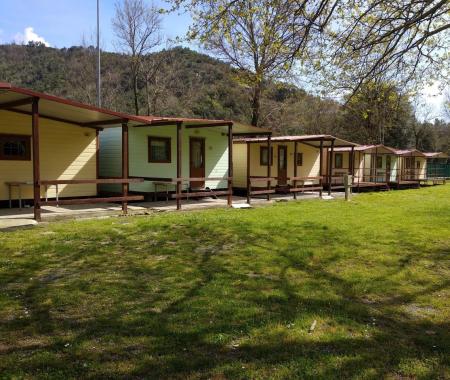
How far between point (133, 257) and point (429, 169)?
39574 mm

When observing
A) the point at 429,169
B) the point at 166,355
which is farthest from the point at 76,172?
the point at 429,169

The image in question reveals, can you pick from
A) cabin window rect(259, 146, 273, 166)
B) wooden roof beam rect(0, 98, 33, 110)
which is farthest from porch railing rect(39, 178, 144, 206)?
cabin window rect(259, 146, 273, 166)

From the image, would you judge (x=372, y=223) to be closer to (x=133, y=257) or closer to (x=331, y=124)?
(x=133, y=257)

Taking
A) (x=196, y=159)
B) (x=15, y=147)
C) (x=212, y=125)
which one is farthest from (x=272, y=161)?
(x=15, y=147)

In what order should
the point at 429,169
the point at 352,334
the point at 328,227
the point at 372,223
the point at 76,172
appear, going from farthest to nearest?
the point at 429,169 → the point at 76,172 → the point at 372,223 → the point at 328,227 → the point at 352,334

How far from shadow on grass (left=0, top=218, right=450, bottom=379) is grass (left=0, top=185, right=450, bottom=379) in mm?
15

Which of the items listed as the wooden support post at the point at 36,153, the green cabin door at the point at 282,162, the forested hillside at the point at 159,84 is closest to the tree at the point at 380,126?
the forested hillside at the point at 159,84

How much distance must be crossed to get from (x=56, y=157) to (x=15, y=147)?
4.14ft

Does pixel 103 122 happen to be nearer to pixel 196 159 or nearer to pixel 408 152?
pixel 196 159

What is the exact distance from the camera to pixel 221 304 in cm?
476

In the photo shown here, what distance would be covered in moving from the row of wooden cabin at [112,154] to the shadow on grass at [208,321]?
465 centimetres

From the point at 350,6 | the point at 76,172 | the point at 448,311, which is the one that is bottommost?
the point at 448,311

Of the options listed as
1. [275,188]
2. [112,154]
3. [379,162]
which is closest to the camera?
[112,154]

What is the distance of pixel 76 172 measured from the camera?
14117 mm
